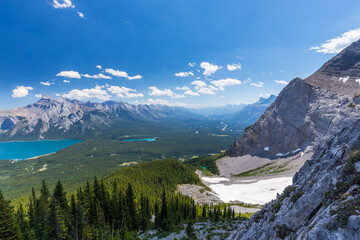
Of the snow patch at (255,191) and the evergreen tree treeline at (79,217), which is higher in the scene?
the evergreen tree treeline at (79,217)

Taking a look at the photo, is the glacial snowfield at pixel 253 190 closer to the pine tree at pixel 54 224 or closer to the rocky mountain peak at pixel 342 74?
the rocky mountain peak at pixel 342 74

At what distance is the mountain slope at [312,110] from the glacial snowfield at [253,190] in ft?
113

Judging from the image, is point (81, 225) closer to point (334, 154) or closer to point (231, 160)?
point (334, 154)

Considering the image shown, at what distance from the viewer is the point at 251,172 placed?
9881 cm

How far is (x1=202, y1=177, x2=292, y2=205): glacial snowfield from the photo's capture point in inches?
2662

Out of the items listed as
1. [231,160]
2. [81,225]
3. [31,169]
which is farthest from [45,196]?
[31,169]

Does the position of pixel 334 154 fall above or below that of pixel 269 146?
above

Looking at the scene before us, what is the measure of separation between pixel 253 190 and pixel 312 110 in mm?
63397

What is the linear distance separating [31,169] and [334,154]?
868 feet

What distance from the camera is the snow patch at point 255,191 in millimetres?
67562

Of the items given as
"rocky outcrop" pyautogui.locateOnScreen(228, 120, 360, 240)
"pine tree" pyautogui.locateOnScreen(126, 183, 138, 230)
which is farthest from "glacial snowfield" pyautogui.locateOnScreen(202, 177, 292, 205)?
"rocky outcrop" pyautogui.locateOnScreen(228, 120, 360, 240)

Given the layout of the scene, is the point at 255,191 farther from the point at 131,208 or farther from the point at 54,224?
the point at 54,224

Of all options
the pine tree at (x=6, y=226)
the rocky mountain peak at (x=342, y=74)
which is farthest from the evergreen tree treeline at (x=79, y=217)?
the rocky mountain peak at (x=342, y=74)

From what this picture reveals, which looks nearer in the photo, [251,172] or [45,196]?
[45,196]
